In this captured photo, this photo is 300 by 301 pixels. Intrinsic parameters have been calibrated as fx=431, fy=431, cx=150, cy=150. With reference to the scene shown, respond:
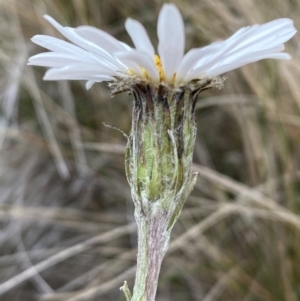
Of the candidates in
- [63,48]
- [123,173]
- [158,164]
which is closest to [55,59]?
[63,48]

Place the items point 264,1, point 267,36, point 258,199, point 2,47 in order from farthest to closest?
1. point 2,47
2. point 264,1
3. point 258,199
4. point 267,36

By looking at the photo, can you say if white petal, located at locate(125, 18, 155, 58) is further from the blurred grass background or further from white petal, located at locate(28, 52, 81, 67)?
the blurred grass background

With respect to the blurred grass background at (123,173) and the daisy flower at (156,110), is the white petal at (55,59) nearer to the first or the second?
the daisy flower at (156,110)

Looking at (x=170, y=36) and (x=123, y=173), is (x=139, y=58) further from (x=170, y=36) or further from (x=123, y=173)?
(x=123, y=173)

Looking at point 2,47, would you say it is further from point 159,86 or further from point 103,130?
point 159,86

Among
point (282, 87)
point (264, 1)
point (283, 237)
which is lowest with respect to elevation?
point (283, 237)

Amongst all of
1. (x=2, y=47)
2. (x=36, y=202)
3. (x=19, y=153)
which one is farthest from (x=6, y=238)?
(x=2, y=47)

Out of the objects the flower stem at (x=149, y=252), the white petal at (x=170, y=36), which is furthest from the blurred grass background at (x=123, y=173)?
the white petal at (x=170, y=36)

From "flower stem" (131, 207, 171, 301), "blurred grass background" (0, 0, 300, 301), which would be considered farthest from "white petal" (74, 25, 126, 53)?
"blurred grass background" (0, 0, 300, 301)
